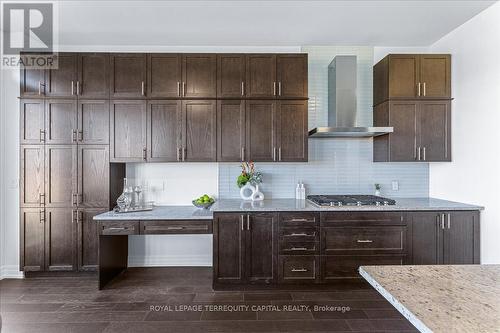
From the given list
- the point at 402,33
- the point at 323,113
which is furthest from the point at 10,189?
the point at 402,33

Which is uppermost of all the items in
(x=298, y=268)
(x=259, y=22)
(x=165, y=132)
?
(x=259, y=22)

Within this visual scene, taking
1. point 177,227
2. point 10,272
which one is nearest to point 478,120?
point 177,227

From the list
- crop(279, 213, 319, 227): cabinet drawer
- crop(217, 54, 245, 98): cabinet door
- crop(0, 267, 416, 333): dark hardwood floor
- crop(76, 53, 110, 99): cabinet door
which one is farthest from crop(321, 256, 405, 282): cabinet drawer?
crop(76, 53, 110, 99): cabinet door

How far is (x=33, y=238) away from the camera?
3.15 meters

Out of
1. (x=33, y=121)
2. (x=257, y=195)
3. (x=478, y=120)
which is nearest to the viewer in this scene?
(x=478, y=120)

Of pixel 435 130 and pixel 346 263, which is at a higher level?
pixel 435 130

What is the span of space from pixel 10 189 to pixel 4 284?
1.07 meters

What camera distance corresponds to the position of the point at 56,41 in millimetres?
3328

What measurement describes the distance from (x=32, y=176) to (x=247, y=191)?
2446 mm

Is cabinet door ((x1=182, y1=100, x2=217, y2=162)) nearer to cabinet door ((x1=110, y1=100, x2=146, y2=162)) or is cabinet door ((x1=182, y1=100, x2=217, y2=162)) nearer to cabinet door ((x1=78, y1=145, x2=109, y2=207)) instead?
cabinet door ((x1=110, y1=100, x2=146, y2=162))

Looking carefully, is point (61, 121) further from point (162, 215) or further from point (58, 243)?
point (162, 215)

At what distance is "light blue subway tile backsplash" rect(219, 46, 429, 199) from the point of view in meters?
3.57

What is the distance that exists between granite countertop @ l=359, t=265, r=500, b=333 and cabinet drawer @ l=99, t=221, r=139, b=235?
2.35 meters

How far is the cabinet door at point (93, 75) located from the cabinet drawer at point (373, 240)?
2901mm
